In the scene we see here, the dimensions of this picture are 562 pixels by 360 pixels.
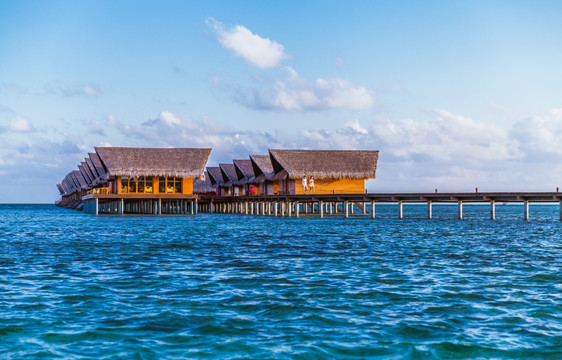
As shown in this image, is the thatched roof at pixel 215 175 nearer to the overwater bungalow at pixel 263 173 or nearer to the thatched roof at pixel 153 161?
the overwater bungalow at pixel 263 173

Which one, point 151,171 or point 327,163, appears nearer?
point 151,171

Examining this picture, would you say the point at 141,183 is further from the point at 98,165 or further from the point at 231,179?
the point at 231,179

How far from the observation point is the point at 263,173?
56156 millimetres

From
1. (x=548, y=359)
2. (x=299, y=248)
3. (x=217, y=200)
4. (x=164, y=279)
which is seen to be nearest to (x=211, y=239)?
(x=299, y=248)

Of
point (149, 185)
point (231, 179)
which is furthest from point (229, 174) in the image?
point (149, 185)

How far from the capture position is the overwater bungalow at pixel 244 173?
63.9 metres

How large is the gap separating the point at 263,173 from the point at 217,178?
2095 cm

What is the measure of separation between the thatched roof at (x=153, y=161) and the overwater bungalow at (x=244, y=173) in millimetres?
14662

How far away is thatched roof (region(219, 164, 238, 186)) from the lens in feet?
228

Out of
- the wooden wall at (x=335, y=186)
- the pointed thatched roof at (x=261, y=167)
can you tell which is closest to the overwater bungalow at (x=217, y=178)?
the pointed thatched roof at (x=261, y=167)

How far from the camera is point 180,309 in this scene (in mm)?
9367

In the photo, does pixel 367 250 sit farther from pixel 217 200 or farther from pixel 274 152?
pixel 217 200

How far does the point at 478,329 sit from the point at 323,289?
11.3ft

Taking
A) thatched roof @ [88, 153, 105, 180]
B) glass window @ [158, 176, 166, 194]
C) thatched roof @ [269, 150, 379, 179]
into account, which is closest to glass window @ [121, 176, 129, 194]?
glass window @ [158, 176, 166, 194]
